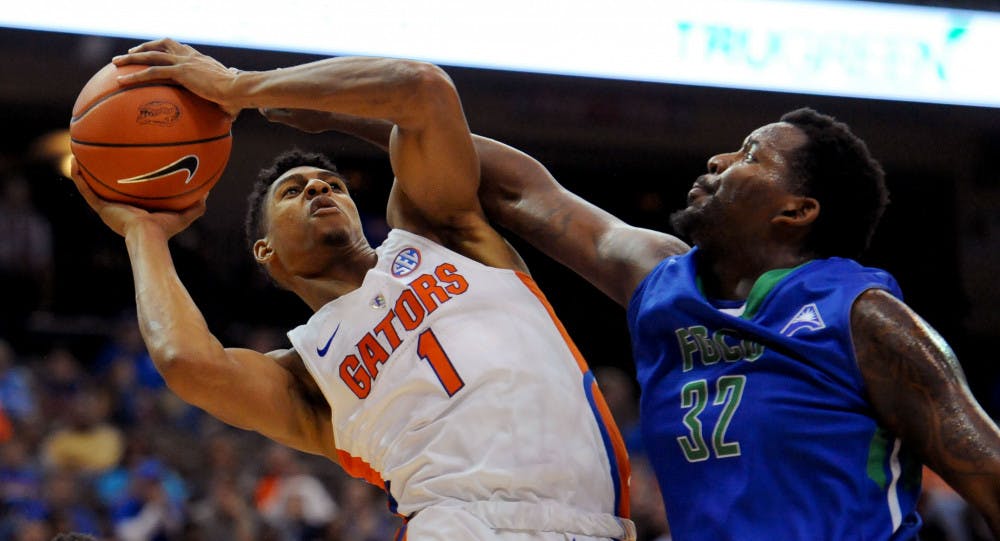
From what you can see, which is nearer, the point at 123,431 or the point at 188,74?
the point at 188,74

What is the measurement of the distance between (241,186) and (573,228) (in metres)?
8.56

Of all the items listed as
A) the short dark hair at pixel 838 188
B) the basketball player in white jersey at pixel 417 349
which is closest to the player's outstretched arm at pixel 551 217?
the basketball player in white jersey at pixel 417 349

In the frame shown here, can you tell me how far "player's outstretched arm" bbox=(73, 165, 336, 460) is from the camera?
3.34 m

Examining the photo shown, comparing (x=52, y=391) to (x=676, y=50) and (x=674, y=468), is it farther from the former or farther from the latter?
(x=674, y=468)

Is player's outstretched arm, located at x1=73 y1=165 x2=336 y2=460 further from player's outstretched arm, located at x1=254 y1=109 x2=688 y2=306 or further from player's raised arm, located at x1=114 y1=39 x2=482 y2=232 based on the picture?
player's outstretched arm, located at x1=254 y1=109 x2=688 y2=306

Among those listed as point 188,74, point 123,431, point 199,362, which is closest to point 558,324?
point 199,362

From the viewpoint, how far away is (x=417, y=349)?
329 cm

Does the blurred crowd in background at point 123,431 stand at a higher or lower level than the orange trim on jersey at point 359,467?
lower

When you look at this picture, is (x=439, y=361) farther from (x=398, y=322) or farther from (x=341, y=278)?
(x=341, y=278)

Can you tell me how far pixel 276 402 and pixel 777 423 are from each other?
1471 millimetres

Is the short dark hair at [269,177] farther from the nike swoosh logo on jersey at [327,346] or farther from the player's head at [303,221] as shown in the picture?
the nike swoosh logo on jersey at [327,346]

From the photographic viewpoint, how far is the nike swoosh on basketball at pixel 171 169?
342cm

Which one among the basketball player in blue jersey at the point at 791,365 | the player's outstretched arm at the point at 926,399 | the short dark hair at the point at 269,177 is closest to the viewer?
the player's outstretched arm at the point at 926,399

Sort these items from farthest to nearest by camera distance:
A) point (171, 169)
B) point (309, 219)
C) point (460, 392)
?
point (309, 219)
point (171, 169)
point (460, 392)
